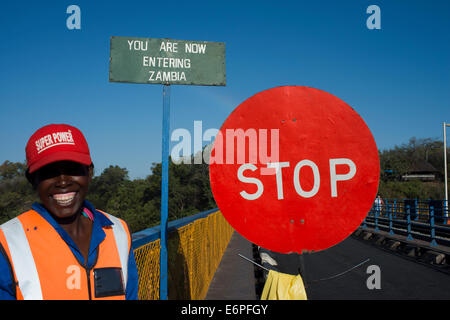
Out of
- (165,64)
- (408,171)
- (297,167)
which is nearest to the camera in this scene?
(297,167)

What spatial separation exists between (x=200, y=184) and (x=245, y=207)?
6756 centimetres

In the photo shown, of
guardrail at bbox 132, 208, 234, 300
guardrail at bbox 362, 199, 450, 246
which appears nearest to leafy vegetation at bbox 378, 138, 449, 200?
guardrail at bbox 362, 199, 450, 246

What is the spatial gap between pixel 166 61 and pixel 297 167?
2662 millimetres

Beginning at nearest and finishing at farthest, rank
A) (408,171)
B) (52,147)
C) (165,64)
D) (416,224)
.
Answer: (52,147), (165,64), (416,224), (408,171)

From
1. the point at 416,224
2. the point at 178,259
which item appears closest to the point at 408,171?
the point at 416,224

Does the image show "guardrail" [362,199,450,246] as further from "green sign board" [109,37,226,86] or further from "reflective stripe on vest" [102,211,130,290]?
"reflective stripe on vest" [102,211,130,290]

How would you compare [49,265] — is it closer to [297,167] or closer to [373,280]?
[297,167]

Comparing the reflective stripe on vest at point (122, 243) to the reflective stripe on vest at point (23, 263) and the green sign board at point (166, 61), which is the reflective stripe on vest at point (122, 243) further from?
the green sign board at point (166, 61)

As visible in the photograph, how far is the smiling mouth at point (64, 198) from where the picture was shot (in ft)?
6.04

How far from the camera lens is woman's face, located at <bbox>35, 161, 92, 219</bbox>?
6.02 ft

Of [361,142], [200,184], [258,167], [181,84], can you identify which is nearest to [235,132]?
[258,167]

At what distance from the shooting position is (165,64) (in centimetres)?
415

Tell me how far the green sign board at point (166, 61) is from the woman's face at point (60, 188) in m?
2.34
